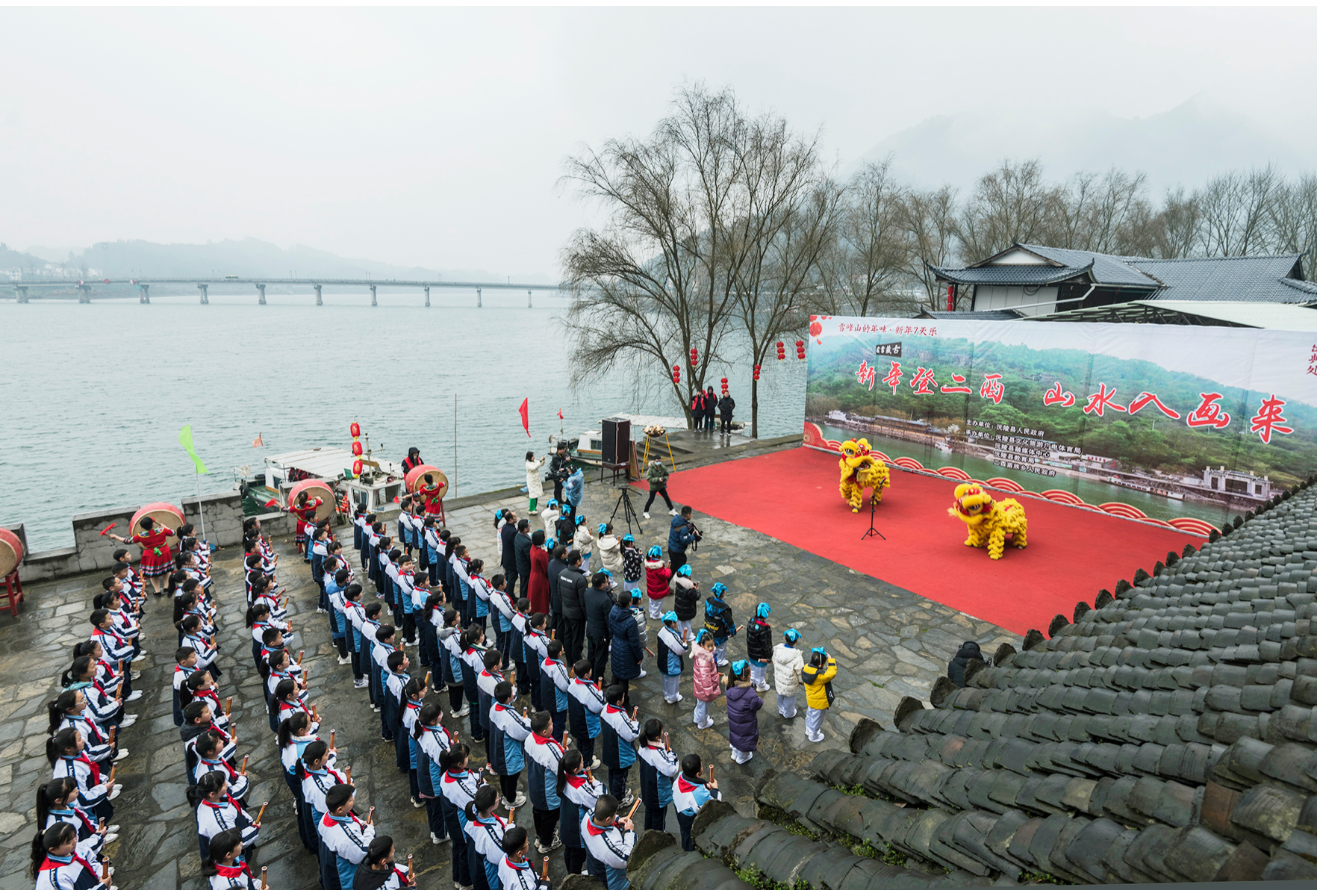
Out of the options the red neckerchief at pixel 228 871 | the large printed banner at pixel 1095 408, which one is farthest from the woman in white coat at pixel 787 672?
the large printed banner at pixel 1095 408

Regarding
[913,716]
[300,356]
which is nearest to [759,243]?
[913,716]

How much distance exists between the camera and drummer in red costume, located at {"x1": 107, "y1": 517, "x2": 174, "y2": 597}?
1073 centimetres

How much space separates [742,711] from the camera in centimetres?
642

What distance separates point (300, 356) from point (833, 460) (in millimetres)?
67667

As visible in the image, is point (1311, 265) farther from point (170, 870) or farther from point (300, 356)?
point (300, 356)

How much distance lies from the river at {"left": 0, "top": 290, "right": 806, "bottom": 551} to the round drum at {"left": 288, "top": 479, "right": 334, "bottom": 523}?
5433 mm

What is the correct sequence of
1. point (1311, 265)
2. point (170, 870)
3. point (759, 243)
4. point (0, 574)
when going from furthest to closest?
point (1311, 265) < point (759, 243) < point (0, 574) < point (170, 870)

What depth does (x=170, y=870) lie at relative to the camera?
5547mm

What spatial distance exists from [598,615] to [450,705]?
2158 millimetres

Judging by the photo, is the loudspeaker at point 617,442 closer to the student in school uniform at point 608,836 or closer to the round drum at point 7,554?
the round drum at point 7,554

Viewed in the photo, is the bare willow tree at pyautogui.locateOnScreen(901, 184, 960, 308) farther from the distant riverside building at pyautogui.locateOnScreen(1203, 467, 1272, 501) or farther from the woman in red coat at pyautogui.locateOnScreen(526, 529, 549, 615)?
the woman in red coat at pyautogui.locateOnScreen(526, 529, 549, 615)

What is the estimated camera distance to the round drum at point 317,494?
12.5 m

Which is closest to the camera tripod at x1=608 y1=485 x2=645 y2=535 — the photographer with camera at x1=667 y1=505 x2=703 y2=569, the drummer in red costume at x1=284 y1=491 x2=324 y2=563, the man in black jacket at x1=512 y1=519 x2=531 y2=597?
the photographer with camera at x1=667 y1=505 x2=703 y2=569

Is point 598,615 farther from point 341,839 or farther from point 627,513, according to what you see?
point 627,513
